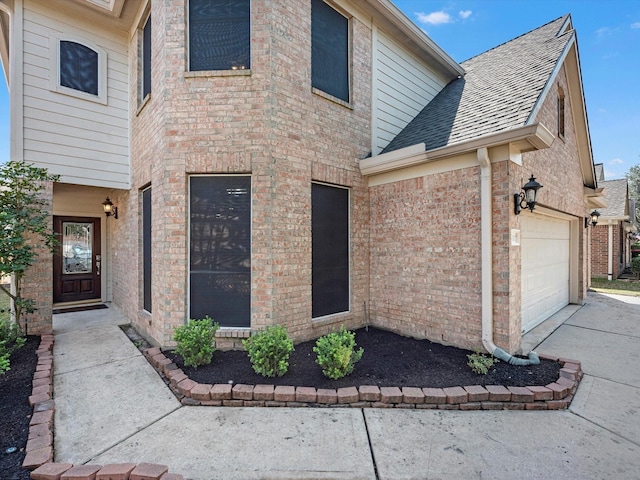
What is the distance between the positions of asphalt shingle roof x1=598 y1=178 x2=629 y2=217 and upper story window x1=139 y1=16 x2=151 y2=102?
18322mm

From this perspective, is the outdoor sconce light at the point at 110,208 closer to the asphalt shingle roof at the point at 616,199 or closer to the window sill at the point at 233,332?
the window sill at the point at 233,332

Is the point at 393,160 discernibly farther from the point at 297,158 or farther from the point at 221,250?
the point at 221,250

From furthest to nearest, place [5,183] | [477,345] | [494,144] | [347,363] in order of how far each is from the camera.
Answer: [5,183] < [477,345] < [494,144] < [347,363]

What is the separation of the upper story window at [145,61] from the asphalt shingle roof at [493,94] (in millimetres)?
5040

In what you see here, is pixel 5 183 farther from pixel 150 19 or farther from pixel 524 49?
pixel 524 49

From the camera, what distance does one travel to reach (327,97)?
209 inches

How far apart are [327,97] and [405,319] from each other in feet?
13.9

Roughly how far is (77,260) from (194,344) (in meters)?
6.56

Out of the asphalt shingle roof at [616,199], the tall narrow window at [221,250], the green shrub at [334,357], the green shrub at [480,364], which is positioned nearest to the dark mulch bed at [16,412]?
the tall narrow window at [221,250]

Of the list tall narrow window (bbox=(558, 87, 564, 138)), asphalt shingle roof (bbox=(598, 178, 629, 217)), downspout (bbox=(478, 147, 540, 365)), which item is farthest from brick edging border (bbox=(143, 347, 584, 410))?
asphalt shingle roof (bbox=(598, 178, 629, 217))

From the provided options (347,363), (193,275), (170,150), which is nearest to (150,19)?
(170,150)

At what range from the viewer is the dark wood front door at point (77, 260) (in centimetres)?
790

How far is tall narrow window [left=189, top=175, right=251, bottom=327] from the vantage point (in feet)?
15.4

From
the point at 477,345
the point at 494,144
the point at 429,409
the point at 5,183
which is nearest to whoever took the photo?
the point at 429,409
